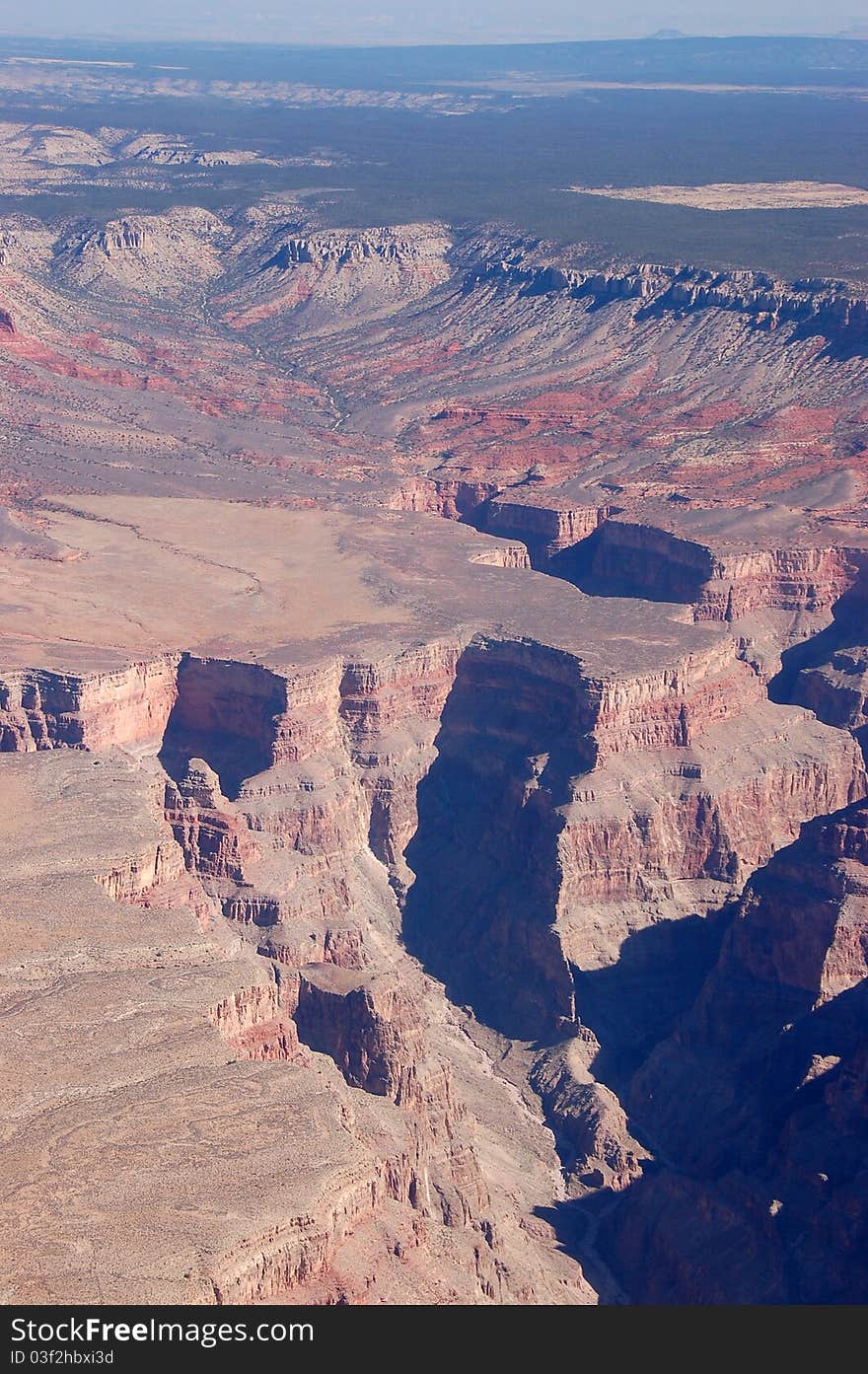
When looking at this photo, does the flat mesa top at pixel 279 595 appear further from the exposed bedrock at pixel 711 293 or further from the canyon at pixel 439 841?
the exposed bedrock at pixel 711 293

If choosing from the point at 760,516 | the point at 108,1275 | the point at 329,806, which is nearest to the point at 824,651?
the point at 760,516

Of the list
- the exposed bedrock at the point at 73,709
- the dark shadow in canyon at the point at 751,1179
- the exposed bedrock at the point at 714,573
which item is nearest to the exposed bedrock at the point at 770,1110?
the dark shadow in canyon at the point at 751,1179

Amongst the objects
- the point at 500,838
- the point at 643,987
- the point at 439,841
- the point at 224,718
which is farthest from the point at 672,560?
the point at 643,987

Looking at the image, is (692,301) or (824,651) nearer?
(824,651)

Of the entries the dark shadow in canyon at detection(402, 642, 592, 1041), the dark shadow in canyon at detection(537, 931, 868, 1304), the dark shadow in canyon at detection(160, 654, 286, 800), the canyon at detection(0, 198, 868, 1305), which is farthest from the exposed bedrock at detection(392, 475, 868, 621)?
the dark shadow in canyon at detection(537, 931, 868, 1304)

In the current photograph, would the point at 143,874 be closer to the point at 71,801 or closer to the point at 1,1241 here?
the point at 71,801

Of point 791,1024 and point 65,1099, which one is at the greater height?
point 65,1099

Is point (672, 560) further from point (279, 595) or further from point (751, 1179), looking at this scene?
point (751, 1179)

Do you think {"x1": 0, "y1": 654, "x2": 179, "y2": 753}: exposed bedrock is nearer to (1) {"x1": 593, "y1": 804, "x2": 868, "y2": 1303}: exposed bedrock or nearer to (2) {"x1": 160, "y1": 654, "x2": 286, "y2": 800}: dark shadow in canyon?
(2) {"x1": 160, "y1": 654, "x2": 286, "y2": 800}: dark shadow in canyon
